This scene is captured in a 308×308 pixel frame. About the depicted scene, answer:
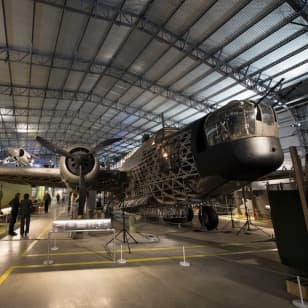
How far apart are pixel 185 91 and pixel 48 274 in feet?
56.0

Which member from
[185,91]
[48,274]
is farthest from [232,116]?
[185,91]

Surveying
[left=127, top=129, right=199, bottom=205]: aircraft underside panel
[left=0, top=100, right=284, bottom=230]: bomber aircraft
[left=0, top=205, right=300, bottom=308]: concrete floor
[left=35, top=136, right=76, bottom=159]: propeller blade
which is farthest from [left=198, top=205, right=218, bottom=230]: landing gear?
[left=35, top=136, right=76, bottom=159]: propeller blade

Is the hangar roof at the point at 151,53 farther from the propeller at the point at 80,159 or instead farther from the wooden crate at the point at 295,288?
the propeller at the point at 80,159

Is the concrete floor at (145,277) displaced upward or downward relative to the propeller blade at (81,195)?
downward

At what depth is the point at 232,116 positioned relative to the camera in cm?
538

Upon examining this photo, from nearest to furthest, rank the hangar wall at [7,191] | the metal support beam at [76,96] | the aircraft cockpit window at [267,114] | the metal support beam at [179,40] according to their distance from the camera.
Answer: the aircraft cockpit window at [267,114] → the metal support beam at [179,40] → the hangar wall at [7,191] → the metal support beam at [76,96]

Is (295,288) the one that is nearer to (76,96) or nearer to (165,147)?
(165,147)

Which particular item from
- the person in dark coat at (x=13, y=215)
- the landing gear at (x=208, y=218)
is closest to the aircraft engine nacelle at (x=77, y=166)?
the person in dark coat at (x=13, y=215)

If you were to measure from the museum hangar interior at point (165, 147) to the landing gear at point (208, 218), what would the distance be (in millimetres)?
77

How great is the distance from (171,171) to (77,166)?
175 inches

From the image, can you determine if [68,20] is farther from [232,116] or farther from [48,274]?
[48,274]

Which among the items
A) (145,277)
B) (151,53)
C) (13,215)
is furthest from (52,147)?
(151,53)

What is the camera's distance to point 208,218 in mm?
10250

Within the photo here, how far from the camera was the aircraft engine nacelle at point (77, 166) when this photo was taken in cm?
937
